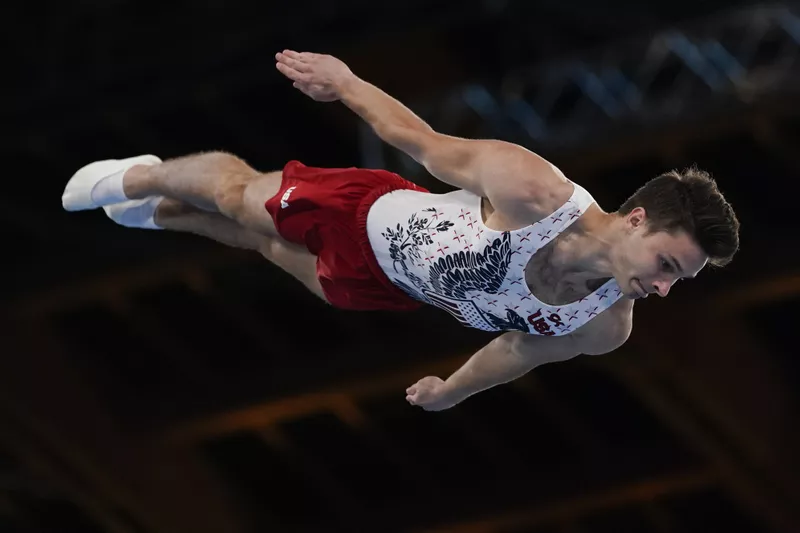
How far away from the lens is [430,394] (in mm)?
5102

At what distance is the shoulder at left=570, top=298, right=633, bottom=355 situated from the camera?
484 cm

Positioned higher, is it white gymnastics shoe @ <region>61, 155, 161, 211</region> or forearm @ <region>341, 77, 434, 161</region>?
white gymnastics shoe @ <region>61, 155, 161, 211</region>

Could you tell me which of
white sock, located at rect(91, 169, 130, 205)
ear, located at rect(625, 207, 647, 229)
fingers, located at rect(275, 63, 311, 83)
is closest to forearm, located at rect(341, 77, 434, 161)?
fingers, located at rect(275, 63, 311, 83)

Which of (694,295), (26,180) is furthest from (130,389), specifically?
(694,295)

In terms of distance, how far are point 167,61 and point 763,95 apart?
12.0 feet

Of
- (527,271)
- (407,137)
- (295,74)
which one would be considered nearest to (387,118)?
(407,137)

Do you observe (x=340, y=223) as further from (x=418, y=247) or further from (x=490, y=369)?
(x=490, y=369)

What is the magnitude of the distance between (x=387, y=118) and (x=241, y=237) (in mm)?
1165

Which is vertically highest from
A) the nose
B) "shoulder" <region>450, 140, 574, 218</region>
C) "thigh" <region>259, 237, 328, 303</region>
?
"thigh" <region>259, 237, 328, 303</region>

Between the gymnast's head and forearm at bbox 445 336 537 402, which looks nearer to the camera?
the gymnast's head

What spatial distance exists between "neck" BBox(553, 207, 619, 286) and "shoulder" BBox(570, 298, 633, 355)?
319mm

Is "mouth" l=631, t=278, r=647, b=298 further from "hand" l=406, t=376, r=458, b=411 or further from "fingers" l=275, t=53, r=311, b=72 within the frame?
"fingers" l=275, t=53, r=311, b=72

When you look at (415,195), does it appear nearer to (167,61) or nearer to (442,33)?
(167,61)

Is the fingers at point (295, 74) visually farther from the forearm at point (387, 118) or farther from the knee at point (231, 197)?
the knee at point (231, 197)
